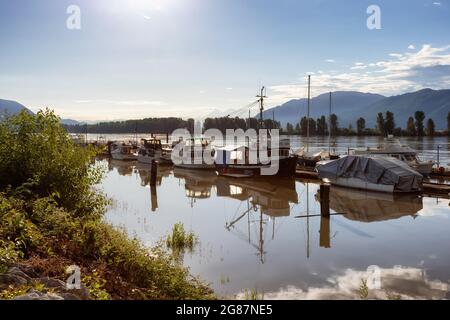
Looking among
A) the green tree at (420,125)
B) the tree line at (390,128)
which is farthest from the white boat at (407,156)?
the green tree at (420,125)

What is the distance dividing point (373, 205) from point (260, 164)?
14552 millimetres

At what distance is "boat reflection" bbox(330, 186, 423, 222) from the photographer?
23.0 meters

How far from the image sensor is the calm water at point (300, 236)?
12812 mm

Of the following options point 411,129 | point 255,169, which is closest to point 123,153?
point 255,169

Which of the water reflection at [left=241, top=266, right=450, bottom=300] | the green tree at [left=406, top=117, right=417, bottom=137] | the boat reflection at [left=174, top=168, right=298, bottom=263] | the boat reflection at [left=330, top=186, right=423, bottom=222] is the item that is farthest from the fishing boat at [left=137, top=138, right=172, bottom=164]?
the green tree at [left=406, top=117, right=417, bottom=137]

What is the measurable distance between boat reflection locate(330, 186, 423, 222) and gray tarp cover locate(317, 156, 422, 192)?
3.15 feet

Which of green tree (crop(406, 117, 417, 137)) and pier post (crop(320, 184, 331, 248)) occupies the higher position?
green tree (crop(406, 117, 417, 137))

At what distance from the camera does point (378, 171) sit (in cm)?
2977

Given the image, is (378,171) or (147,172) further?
(147,172)

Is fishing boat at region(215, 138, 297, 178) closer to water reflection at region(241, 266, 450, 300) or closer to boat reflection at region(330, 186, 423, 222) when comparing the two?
boat reflection at region(330, 186, 423, 222)

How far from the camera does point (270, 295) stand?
1177 cm

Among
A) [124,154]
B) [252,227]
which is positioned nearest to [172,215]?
[252,227]

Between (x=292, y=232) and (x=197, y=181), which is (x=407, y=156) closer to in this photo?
(x=197, y=181)

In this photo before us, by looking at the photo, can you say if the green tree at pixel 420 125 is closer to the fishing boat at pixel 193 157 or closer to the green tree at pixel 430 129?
the green tree at pixel 430 129
